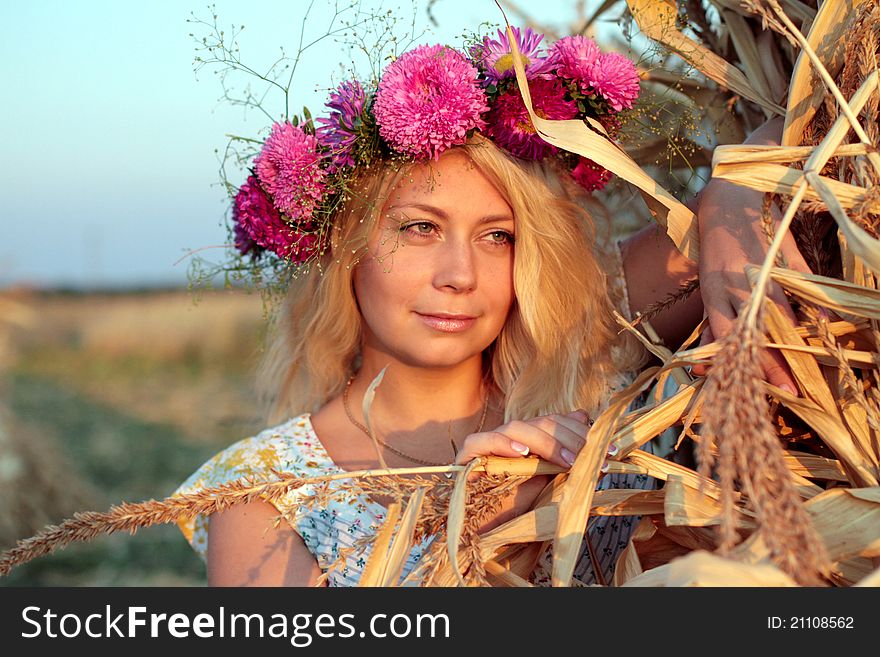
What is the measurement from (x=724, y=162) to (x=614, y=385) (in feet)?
3.72

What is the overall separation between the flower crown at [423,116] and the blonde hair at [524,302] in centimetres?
6

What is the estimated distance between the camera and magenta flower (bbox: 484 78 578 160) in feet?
5.82

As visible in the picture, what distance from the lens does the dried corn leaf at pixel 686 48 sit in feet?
5.41

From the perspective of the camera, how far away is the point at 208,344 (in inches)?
536

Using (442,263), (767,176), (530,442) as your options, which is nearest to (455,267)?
(442,263)

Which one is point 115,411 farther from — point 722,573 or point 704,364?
point 722,573

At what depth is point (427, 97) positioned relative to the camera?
177cm

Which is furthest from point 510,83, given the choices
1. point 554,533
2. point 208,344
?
point 208,344

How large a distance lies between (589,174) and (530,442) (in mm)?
909

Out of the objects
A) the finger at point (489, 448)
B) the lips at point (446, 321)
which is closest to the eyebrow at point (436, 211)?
the lips at point (446, 321)

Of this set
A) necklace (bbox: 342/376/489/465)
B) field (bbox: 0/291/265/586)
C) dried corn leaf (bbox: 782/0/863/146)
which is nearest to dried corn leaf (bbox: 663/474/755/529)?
dried corn leaf (bbox: 782/0/863/146)

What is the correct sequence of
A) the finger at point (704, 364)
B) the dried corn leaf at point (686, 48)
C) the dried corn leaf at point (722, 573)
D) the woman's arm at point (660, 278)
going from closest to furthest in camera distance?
the dried corn leaf at point (722, 573)
the finger at point (704, 364)
the dried corn leaf at point (686, 48)
the woman's arm at point (660, 278)

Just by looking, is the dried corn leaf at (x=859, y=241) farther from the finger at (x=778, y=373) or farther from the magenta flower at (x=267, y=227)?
the magenta flower at (x=267, y=227)

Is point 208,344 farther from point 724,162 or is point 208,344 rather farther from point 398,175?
point 724,162
